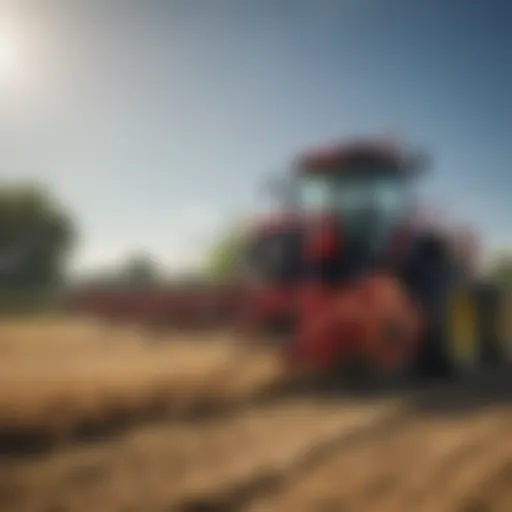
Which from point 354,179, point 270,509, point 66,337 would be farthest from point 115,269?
point 354,179

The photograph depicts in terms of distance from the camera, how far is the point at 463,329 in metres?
4.18

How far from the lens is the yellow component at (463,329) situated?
3979mm

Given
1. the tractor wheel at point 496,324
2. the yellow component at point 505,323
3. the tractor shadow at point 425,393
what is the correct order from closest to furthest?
the tractor shadow at point 425,393, the tractor wheel at point 496,324, the yellow component at point 505,323

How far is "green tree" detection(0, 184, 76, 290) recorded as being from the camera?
83.7 inches

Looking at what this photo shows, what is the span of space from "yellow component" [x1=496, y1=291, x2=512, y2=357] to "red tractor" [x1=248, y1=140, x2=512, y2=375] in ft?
1.63

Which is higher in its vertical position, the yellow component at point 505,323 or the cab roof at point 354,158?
the cab roof at point 354,158

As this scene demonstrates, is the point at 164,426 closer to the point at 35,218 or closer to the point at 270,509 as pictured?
the point at 270,509

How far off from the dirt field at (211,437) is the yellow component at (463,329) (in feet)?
2.19

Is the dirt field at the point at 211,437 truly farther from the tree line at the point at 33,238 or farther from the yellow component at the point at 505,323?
the yellow component at the point at 505,323

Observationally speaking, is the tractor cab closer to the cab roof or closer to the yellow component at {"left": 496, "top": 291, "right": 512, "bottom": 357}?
the cab roof

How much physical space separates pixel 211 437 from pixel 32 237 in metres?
1.18

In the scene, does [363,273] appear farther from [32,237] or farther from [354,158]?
[32,237]

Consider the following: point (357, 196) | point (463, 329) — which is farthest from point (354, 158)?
point (463, 329)

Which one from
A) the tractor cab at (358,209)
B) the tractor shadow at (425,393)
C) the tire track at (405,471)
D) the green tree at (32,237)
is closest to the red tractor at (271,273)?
the tractor cab at (358,209)
